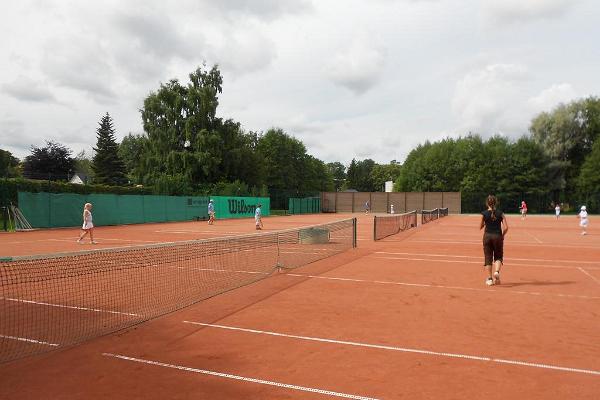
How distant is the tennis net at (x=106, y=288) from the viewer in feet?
19.8

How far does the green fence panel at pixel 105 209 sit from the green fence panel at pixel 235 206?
1076 centimetres

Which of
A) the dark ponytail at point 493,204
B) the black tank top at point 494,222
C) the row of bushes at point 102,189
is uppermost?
the row of bushes at point 102,189

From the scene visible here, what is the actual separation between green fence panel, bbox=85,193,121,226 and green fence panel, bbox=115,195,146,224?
40cm

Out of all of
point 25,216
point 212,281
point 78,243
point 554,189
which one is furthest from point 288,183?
point 212,281

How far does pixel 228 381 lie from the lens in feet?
14.7

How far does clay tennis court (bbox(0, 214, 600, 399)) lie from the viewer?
4.32m

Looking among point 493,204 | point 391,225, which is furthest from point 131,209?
point 493,204

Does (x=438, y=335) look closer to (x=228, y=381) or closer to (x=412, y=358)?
(x=412, y=358)

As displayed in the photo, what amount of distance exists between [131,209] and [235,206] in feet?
40.6

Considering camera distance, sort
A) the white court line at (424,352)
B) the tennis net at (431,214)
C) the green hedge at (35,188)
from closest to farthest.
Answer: the white court line at (424,352)
the green hedge at (35,188)
the tennis net at (431,214)

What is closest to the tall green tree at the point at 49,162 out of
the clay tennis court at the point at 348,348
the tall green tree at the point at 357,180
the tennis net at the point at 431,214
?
the tennis net at the point at 431,214

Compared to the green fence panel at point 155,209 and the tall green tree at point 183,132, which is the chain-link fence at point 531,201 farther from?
the green fence panel at point 155,209

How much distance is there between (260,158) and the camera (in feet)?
215

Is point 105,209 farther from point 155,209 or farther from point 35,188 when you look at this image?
point 155,209
